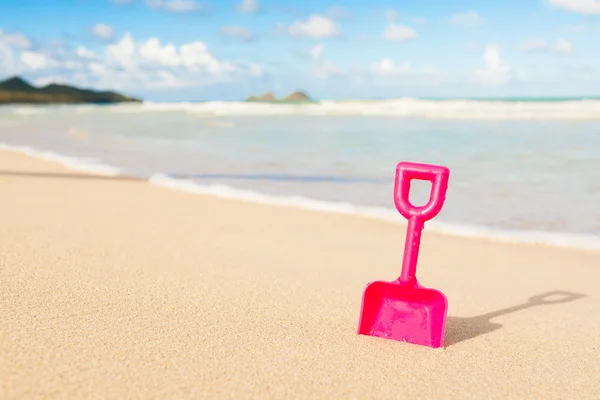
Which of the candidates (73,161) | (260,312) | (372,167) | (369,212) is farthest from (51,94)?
(260,312)

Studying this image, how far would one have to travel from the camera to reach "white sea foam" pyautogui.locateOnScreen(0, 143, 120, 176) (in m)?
7.83

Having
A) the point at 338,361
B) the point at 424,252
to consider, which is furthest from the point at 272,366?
the point at 424,252

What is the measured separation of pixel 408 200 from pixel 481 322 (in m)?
0.77

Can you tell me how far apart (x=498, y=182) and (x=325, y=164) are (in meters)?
2.47

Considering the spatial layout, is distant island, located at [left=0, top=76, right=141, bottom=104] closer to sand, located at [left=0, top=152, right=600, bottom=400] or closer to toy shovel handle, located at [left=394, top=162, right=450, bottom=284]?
sand, located at [left=0, top=152, right=600, bottom=400]

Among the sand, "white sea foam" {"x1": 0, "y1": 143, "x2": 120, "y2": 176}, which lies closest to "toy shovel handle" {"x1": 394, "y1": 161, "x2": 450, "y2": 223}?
the sand

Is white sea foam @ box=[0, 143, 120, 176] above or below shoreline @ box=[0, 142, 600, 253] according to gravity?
below

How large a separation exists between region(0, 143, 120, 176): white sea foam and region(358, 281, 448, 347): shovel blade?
5.78 m

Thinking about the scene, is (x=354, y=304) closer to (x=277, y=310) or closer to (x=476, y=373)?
(x=277, y=310)

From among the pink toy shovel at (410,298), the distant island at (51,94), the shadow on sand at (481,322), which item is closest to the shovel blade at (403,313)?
the pink toy shovel at (410,298)

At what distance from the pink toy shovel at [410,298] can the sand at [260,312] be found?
0.07 m

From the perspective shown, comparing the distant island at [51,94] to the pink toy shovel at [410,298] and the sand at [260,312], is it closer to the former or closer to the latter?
the sand at [260,312]

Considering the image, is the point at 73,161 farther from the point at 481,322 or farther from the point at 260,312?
the point at 481,322

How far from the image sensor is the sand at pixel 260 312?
190cm
